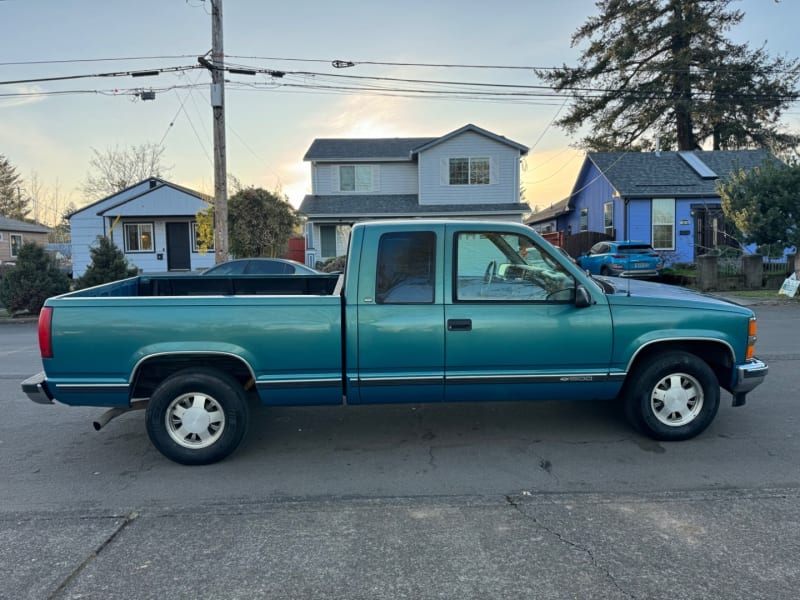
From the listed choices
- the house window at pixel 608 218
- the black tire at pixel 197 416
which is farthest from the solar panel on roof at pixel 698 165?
the black tire at pixel 197 416

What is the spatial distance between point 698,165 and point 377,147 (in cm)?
1475

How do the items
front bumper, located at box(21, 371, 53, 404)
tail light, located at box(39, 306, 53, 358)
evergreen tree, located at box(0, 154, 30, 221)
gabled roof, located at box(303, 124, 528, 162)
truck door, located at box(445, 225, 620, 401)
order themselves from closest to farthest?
tail light, located at box(39, 306, 53, 358) < front bumper, located at box(21, 371, 53, 404) < truck door, located at box(445, 225, 620, 401) < gabled roof, located at box(303, 124, 528, 162) < evergreen tree, located at box(0, 154, 30, 221)

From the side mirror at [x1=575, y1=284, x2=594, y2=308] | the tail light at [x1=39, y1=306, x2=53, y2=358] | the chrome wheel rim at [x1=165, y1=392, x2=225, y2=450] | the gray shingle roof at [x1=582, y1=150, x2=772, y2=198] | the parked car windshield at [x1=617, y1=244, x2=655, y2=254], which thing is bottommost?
the chrome wheel rim at [x1=165, y1=392, x2=225, y2=450]

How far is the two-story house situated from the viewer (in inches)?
1048

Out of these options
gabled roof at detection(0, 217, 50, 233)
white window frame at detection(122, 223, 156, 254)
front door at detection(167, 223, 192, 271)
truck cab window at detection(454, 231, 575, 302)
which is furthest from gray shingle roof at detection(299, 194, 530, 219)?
gabled roof at detection(0, 217, 50, 233)

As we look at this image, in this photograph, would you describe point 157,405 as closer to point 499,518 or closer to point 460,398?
point 460,398

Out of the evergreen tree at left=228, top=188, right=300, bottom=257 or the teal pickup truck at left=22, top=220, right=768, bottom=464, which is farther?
the evergreen tree at left=228, top=188, right=300, bottom=257

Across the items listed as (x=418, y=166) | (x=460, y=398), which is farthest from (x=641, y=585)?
(x=418, y=166)

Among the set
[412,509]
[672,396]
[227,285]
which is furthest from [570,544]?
[227,285]

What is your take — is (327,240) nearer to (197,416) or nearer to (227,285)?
(227,285)

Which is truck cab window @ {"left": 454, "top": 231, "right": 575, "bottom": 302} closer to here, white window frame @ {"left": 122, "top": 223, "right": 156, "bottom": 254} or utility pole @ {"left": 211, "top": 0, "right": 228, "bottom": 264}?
utility pole @ {"left": 211, "top": 0, "right": 228, "bottom": 264}

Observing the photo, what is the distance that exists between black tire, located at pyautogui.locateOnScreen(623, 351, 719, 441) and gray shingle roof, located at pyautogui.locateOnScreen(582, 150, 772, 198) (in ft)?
70.5

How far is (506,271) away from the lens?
4.68m

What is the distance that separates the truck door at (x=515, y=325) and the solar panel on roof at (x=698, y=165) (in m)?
Answer: 24.2
